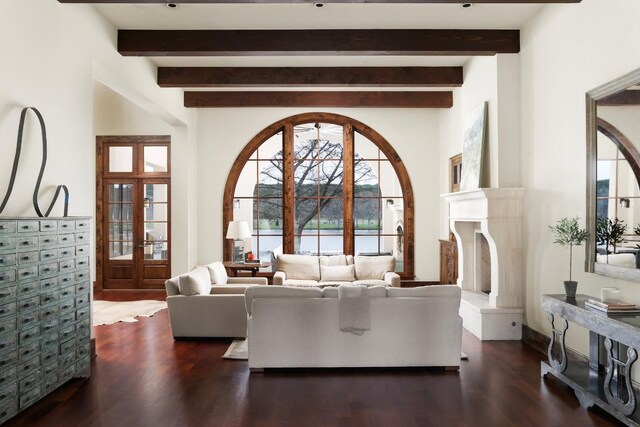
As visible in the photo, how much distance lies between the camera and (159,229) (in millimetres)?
8938

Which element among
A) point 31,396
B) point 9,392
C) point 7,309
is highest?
point 7,309

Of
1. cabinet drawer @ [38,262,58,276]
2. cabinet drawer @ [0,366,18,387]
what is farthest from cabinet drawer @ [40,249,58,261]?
cabinet drawer @ [0,366,18,387]

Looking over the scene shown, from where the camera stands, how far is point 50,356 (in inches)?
142

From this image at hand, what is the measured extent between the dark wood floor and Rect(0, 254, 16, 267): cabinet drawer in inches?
43.4

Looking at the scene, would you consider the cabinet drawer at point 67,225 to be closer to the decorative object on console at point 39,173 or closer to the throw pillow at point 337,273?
the decorative object on console at point 39,173

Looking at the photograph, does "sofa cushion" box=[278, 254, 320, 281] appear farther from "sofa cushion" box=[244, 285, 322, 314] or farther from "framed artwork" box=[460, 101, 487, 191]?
"sofa cushion" box=[244, 285, 322, 314]


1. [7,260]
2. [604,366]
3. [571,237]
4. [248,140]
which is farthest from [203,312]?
[248,140]

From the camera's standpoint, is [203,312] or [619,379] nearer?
[619,379]

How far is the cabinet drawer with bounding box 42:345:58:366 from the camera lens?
354 cm

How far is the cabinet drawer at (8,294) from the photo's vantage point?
3.10m

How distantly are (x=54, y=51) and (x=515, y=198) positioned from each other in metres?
4.96

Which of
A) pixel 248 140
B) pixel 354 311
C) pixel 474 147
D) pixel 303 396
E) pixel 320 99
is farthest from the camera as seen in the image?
pixel 248 140

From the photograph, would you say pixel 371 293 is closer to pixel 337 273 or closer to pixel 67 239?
pixel 67 239

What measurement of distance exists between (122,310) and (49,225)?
3.82 meters
